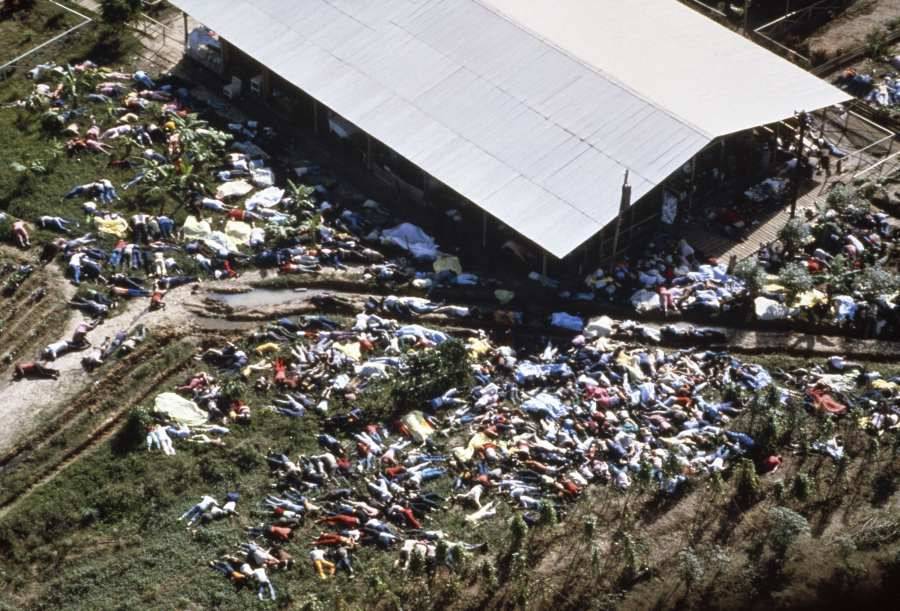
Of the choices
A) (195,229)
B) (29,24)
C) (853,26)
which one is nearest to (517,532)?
(195,229)

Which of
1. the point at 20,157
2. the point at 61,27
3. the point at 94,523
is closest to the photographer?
the point at 94,523

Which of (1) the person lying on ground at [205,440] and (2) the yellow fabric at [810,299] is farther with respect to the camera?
(2) the yellow fabric at [810,299]

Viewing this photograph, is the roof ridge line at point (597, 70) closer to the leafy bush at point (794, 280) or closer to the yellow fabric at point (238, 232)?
the leafy bush at point (794, 280)

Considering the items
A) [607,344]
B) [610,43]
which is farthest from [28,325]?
[610,43]

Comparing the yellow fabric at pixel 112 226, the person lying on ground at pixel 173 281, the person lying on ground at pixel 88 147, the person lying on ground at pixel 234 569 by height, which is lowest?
the person lying on ground at pixel 234 569

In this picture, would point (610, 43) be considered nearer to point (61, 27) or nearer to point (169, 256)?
point (169, 256)

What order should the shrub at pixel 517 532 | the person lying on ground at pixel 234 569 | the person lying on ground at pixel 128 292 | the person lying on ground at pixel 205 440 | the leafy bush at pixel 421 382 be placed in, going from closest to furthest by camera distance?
1. the person lying on ground at pixel 234 569
2. the shrub at pixel 517 532
3. the person lying on ground at pixel 205 440
4. the leafy bush at pixel 421 382
5. the person lying on ground at pixel 128 292

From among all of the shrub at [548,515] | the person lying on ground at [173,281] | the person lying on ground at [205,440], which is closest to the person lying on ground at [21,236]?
the person lying on ground at [173,281]
